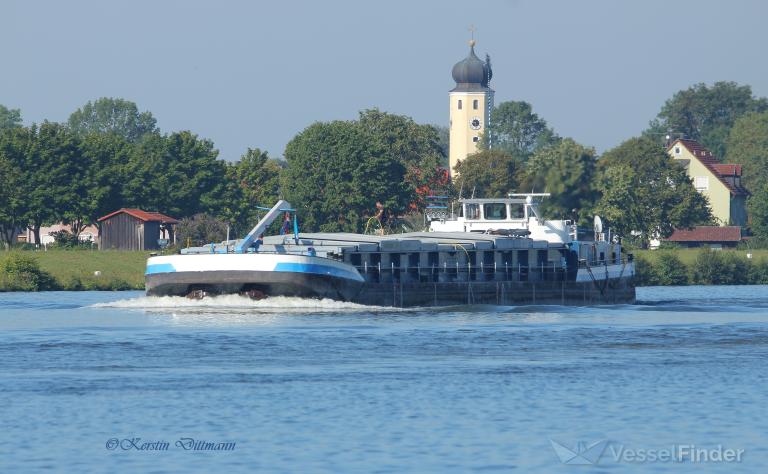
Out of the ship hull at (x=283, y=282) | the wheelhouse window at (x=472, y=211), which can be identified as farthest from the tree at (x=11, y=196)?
the ship hull at (x=283, y=282)

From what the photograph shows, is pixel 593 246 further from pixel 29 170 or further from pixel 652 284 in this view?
pixel 29 170

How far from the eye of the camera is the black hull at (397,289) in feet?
213

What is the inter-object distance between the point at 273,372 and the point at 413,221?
120 meters

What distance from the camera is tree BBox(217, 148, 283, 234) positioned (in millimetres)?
142875

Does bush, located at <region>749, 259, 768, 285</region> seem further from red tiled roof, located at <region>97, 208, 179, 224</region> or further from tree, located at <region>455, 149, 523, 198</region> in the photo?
red tiled roof, located at <region>97, 208, 179, 224</region>

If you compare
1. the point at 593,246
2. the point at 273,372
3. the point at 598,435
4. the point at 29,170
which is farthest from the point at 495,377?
the point at 29,170

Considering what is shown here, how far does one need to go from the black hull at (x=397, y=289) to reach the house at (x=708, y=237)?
91513 mm

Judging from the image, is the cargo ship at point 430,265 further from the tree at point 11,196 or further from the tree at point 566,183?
the tree at point 11,196

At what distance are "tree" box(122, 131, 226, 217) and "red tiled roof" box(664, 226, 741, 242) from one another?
186 feet

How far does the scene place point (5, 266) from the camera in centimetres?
8956

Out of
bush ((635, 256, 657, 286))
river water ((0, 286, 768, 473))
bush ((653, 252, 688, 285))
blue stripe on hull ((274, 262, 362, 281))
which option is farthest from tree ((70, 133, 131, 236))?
blue stripe on hull ((274, 262, 362, 281))

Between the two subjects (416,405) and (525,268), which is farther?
(525,268)

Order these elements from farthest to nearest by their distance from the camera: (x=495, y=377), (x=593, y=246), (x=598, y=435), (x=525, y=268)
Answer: (x=593, y=246), (x=525, y=268), (x=495, y=377), (x=598, y=435)

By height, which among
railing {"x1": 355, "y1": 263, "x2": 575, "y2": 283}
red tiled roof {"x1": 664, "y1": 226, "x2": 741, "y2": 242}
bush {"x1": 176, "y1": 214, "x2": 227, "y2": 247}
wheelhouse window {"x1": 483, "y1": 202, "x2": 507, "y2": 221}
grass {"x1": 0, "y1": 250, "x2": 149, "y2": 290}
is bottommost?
railing {"x1": 355, "y1": 263, "x2": 575, "y2": 283}
